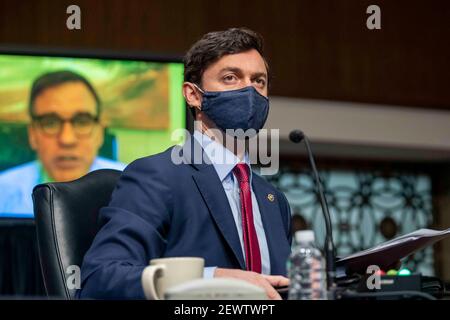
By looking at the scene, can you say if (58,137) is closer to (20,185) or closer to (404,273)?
(20,185)

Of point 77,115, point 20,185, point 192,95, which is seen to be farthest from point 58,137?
point 192,95

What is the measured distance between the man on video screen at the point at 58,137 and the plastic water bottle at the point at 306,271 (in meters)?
1.95

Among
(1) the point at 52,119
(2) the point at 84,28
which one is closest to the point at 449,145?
(2) the point at 84,28

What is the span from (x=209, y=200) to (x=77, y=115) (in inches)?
68.0

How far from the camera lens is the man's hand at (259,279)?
58.1 inches

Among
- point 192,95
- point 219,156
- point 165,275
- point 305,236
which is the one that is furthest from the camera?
point 192,95

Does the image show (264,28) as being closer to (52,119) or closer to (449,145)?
(449,145)

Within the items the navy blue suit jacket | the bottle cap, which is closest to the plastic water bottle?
the bottle cap

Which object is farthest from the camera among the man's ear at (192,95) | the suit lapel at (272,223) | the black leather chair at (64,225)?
the man's ear at (192,95)

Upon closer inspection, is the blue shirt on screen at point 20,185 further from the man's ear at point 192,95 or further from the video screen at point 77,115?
the man's ear at point 192,95

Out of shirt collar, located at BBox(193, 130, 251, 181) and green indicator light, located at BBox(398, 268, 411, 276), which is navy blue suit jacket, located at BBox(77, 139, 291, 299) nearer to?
shirt collar, located at BBox(193, 130, 251, 181)

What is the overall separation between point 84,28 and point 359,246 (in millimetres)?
2307

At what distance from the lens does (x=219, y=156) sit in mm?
1987

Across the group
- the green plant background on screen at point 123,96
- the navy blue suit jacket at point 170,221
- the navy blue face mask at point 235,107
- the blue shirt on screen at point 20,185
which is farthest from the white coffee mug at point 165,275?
the green plant background on screen at point 123,96
